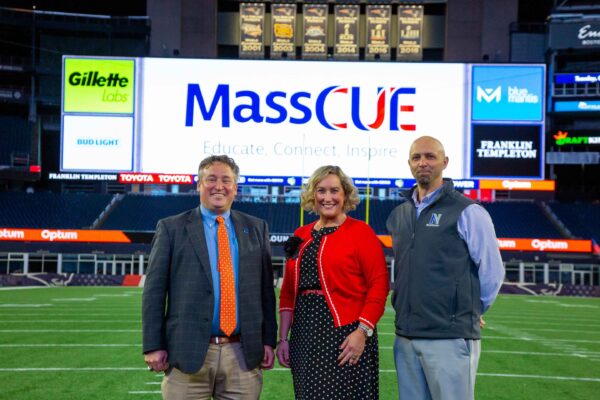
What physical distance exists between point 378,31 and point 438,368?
29234 mm

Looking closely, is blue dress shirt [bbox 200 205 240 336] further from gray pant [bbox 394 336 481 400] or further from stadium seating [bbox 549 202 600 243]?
stadium seating [bbox 549 202 600 243]

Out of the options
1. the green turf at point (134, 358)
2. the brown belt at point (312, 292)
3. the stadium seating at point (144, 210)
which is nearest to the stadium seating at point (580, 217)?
the stadium seating at point (144, 210)

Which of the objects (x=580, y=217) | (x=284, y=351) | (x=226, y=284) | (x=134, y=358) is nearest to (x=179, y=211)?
(x=580, y=217)

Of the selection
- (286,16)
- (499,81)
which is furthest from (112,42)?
(499,81)

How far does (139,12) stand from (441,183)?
36170 millimetres

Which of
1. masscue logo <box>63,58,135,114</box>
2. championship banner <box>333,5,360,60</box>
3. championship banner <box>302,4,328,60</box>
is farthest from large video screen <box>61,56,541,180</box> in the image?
championship banner <box>302,4,328,60</box>

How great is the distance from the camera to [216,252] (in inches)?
158

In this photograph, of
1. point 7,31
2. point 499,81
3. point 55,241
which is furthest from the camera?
point 7,31

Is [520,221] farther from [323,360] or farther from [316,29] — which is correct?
[323,360]

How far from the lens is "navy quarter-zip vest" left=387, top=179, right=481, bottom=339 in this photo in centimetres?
398

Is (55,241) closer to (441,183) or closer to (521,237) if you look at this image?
(521,237)

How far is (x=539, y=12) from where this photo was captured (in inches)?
1458

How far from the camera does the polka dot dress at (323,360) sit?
3.92 m

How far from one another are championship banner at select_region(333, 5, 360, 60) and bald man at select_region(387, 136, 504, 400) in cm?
2824
